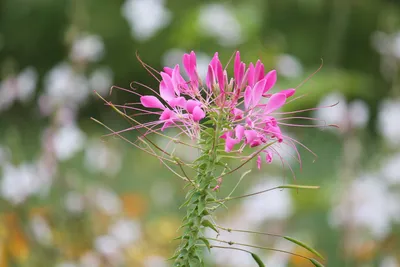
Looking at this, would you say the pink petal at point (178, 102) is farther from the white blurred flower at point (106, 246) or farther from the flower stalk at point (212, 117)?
the white blurred flower at point (106, 246)

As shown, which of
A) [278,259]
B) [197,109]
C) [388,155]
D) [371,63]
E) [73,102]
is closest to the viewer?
[197,109]

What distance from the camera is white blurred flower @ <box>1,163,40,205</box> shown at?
205cm

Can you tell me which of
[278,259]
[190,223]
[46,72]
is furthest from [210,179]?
[46,72]

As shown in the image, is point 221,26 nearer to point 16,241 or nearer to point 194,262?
point 16,241

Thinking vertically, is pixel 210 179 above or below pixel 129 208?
below

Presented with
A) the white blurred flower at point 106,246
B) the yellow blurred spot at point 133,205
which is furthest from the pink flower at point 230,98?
the yellow blurred spot at point 133,205

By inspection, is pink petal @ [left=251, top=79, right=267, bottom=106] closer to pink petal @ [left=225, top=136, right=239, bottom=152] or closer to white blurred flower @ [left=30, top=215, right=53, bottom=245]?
pink petal @ [left=225, top=136, right=239, bottom=152]

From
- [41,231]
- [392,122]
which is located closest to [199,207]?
[41,231]

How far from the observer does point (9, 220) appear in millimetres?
2303

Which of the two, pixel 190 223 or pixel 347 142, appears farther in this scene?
pixel 347 142

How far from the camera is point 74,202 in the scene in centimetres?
224

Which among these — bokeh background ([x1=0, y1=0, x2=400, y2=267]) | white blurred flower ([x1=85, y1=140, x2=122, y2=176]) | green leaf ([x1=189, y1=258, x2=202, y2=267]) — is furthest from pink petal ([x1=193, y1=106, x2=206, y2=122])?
white blurred flower ([x1=85, y1=140, x2=122, y2=176])

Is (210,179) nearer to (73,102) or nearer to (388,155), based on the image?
(73,102)

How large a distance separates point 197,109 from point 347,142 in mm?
1707
